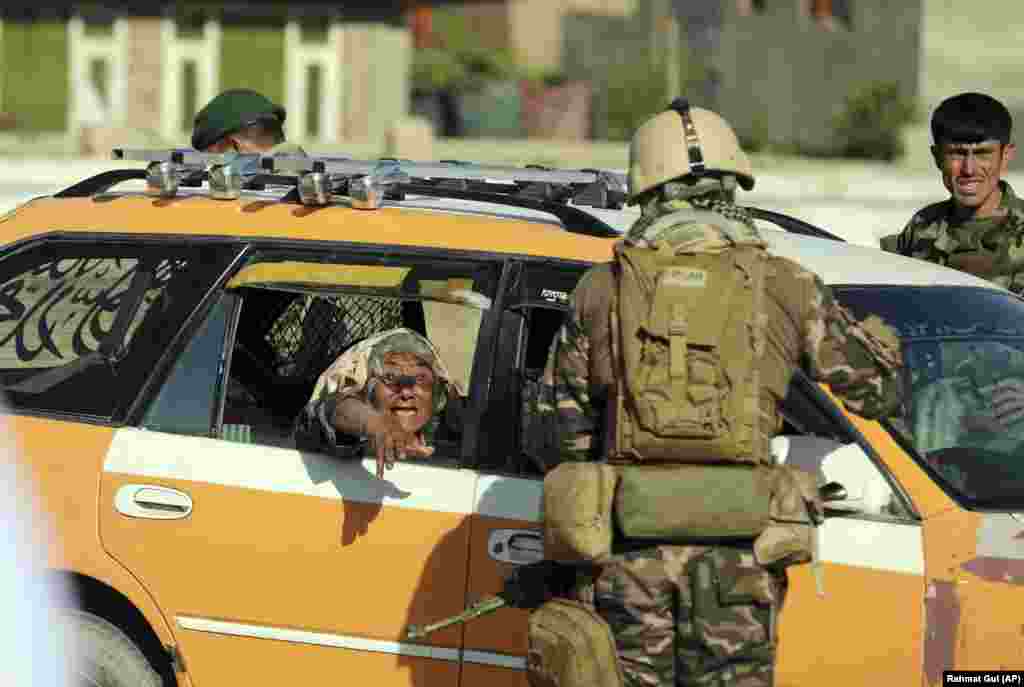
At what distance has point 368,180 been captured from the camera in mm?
5188

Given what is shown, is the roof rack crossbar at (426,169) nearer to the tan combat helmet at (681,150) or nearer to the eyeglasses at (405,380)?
the eyeglasses at (405,380)

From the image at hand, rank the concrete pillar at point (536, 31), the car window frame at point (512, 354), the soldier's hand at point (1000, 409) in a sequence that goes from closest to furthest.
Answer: the soldier's hand at point (1000, 409), the car window frame at point (512, 354), the concrete pillar at point (536, 31)

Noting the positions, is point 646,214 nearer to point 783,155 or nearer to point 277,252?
point 277,252

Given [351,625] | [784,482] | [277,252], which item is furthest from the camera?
[277,252]

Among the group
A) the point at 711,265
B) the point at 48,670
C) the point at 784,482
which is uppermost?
the point at 711,265

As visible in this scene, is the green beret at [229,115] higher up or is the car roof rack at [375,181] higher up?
the green beret at [229,115]

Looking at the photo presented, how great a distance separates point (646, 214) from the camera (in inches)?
165

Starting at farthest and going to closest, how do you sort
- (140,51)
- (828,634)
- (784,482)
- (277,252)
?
(140,51), (277,252), (828,634), (784,482)

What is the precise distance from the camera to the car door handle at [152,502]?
196 inches

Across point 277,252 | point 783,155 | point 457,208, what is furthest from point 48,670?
point 783,155

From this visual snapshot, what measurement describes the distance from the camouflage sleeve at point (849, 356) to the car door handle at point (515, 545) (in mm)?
857

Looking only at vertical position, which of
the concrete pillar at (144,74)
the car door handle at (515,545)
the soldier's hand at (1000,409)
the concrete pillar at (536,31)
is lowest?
the car door handle at (515,545)

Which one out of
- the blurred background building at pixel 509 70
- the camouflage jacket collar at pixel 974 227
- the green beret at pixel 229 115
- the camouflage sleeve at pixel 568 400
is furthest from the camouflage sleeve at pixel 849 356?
the blurred background building at pixel 509 70

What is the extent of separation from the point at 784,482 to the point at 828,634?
1.64 feet
